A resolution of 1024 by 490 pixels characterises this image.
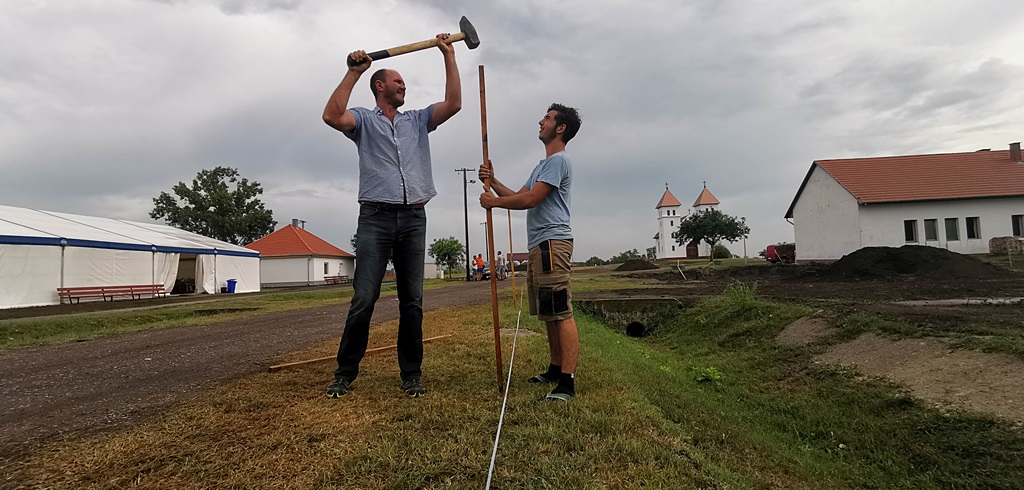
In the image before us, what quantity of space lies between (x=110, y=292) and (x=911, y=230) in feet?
121

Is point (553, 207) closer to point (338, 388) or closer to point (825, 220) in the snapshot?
point (338, 388)

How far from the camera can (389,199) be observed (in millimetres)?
3043

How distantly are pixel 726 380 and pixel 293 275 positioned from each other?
39.6 m

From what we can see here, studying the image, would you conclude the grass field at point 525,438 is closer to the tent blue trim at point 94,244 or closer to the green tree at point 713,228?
the tent blue trim at point 94,244

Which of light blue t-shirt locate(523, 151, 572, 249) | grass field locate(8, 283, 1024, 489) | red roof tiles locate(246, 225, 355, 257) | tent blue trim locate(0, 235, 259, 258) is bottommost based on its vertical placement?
grass field locate(8, 283, 1024, 489)

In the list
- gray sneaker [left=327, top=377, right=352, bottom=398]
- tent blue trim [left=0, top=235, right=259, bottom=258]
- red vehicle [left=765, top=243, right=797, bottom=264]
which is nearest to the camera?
gray sneaker [left=327, top=377, right=352, bottom=398]

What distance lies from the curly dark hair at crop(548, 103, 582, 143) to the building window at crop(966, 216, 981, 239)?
3335cm

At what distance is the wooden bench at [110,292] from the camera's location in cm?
1681

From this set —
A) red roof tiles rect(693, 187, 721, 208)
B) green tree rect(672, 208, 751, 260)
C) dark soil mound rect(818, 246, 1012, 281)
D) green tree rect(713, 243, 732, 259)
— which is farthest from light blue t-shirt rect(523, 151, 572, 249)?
red roof tiles rect(693, 187, 721, 208)

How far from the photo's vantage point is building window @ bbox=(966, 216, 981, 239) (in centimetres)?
2681

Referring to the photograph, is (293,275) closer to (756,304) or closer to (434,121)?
(756,304)

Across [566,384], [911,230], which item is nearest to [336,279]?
[911,230]

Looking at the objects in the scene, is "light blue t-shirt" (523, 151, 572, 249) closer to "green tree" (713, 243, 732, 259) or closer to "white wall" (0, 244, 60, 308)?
"white wall" (0, 244, 60, 308)

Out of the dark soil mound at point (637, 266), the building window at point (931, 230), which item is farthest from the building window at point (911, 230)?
the dark soil mound at point (637, 266)
